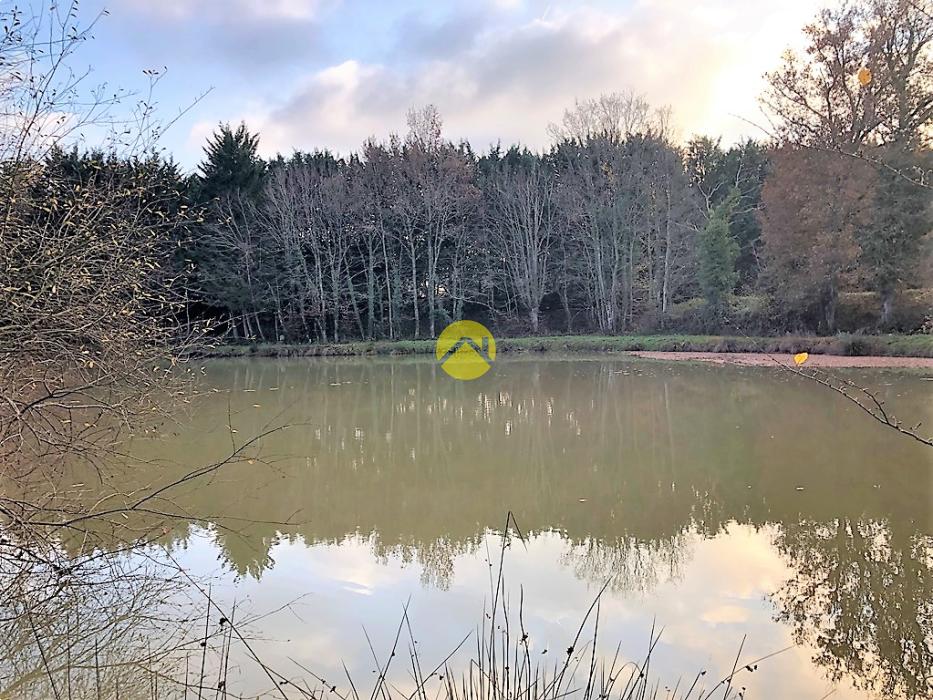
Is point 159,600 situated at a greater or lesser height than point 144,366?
lesser

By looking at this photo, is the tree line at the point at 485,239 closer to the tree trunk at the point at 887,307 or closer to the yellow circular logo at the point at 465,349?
the yellow circular logo at the point at 465,349

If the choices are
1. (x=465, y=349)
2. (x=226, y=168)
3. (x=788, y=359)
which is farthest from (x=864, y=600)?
(x=226, y=168)

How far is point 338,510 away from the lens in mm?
5594

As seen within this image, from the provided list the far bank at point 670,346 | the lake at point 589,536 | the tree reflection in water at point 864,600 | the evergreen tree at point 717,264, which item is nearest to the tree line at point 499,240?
the evergreen tree at point 717,264

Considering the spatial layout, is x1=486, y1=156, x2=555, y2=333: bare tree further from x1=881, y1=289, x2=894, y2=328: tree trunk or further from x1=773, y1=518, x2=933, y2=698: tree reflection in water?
x1=773, y1=518, x2=933, y2=698: tree reflection in water

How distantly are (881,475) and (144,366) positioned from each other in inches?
236

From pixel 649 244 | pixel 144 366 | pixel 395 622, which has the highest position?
pixel 649 244

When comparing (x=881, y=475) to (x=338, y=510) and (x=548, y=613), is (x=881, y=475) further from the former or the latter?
(x=338, y=510)

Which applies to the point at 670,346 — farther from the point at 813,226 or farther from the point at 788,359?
the point at 813,226

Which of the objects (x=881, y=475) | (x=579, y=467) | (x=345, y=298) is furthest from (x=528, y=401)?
(x=345, y=298)

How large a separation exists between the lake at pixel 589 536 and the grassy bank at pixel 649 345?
19.2ft

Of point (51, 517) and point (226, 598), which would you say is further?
point (51, 517)

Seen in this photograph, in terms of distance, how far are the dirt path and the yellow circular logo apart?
15.4 feet

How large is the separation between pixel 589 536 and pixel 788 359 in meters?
13.7
